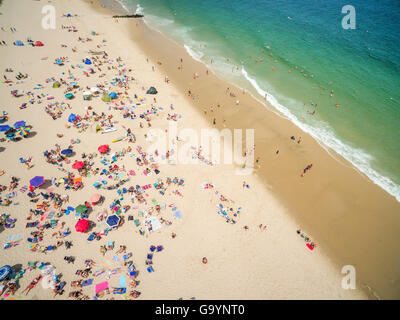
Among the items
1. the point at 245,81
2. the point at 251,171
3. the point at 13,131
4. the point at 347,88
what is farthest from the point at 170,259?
the point at 347,88

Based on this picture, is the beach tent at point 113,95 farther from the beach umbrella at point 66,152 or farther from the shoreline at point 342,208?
the shoreline at point 342,208

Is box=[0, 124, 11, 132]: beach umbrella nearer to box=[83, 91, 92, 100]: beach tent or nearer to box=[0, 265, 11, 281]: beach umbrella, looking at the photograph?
box=[83, 91, 92, 100]: beach tent

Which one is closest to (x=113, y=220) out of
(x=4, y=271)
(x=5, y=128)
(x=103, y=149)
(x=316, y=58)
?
(x=4, y=271)

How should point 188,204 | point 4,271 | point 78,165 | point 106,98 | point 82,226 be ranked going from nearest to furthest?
point 4,271, point 82,226, point 188,204, point 78,165, point 106,98

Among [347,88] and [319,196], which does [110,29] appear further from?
[319,196]

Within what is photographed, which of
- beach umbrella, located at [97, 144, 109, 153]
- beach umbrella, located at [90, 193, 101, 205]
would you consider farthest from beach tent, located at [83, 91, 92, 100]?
beach umbrella, located at [90, 193, 101, 205]

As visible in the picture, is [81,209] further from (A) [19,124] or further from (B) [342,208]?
(B) [342,208]
